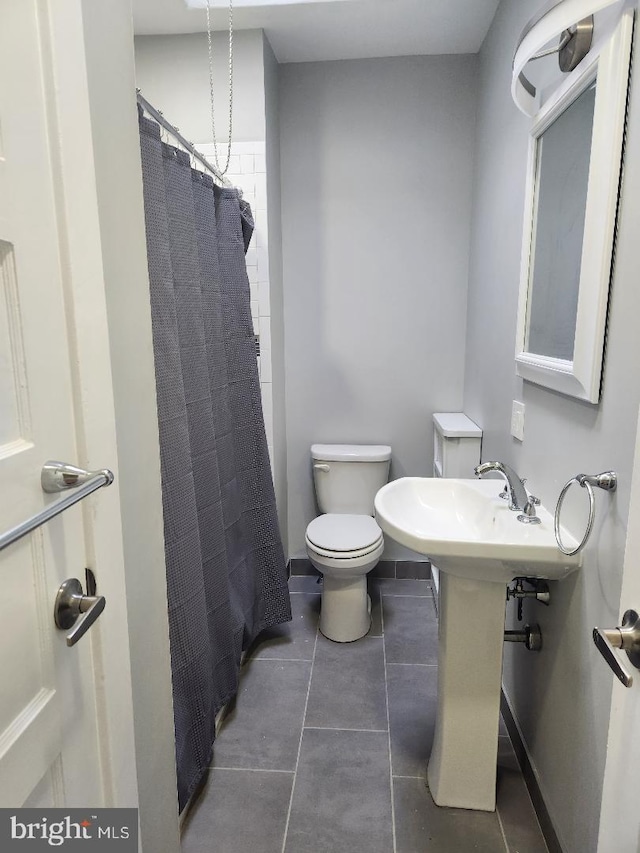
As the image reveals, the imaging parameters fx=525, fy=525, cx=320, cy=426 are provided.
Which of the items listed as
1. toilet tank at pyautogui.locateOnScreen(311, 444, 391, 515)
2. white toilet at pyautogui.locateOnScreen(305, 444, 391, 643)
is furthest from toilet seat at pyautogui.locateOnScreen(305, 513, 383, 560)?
toilet tank at pyautogui.locateOnScreen(311, 444, 391, 515)

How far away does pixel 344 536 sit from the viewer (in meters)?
2.31

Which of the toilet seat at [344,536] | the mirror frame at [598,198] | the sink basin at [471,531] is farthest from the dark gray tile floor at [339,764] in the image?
the mirror frame at [598,198]

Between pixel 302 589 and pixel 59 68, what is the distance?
98.1 inches

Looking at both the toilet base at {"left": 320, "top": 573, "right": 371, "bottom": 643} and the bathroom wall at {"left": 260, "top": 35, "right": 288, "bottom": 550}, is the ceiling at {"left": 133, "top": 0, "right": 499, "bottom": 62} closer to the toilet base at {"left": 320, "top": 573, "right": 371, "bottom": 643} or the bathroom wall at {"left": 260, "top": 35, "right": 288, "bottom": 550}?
the bathroom wall at {"left": 260, "top": 35, "right": 288, "bottom": 550}

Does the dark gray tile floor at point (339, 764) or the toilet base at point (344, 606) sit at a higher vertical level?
the toilet base at point (344, 606)

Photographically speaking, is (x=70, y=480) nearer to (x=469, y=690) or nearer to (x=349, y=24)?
(x=469, y=690)

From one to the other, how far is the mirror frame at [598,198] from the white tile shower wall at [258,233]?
4.40ft

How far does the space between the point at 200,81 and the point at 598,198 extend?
1875 mm

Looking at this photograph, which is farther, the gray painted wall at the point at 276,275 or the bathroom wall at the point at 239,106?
the gray painted wall at the point at 276,275

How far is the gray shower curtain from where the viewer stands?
1.37m

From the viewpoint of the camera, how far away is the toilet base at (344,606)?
229 centimetres

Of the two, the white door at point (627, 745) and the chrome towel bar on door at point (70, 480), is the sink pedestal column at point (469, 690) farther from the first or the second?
the chrome towel bar on door at point (70, 480)

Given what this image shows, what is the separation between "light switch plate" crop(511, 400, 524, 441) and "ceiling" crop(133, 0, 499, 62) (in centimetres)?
161

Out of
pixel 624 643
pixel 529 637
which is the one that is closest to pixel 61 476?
pixel 624 643
